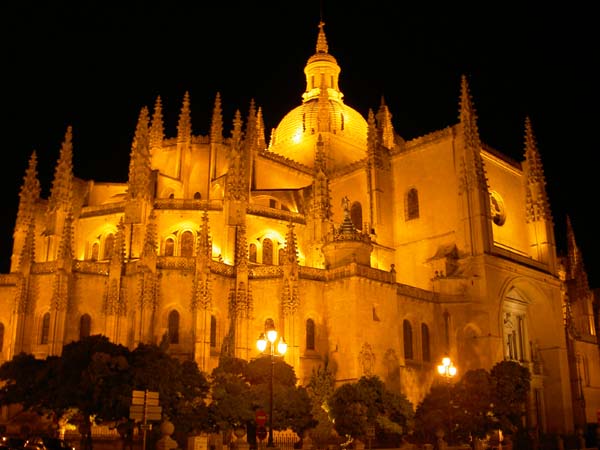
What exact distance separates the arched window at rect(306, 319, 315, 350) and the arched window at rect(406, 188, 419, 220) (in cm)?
1266

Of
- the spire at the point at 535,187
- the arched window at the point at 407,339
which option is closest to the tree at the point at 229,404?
the arched window at the point at 407,339

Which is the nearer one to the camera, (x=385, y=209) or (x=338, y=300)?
(x=338, y=300)

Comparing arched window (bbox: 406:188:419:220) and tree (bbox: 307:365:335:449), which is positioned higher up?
arched window (bbox: 406:188:419:220)

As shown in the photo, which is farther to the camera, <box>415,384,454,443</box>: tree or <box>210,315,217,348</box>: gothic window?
<box>210,315,217,348</box>: gothic window

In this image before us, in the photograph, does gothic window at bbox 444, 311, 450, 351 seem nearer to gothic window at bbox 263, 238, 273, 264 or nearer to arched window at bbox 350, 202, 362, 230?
arched window at bbox 350, 202, 362, 230

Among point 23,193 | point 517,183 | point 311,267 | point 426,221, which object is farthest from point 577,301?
point 23,193

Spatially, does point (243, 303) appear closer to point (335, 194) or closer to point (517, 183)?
point (335, 194)

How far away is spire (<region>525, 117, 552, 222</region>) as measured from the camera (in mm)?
46688

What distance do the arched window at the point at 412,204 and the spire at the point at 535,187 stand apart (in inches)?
318

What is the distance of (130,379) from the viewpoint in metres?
22.6

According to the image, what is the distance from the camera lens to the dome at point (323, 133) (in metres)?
56.1

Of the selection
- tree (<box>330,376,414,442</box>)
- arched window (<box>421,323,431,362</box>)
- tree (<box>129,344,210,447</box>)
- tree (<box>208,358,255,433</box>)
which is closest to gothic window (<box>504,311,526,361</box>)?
arched window (<box>421,323,431,362</box>)

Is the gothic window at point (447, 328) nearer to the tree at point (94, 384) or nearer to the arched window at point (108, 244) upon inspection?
the arched window at point (108, 244)

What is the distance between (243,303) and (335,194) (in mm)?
16874
